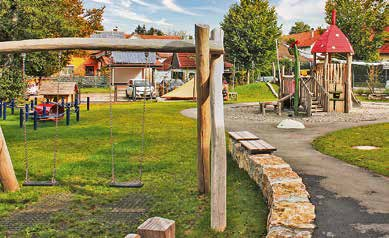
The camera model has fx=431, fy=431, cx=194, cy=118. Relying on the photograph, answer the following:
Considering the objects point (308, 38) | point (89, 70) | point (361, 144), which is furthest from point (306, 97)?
point (308, 38)

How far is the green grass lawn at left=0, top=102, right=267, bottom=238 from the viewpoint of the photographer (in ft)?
18.6

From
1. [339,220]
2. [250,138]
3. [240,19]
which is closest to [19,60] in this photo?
[250,138]

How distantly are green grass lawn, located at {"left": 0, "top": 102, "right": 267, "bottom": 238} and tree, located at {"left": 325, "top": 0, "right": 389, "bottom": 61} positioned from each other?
137 ft

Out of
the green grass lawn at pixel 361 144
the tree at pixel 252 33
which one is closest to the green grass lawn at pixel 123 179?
the green grass lawn at pixel 361 144

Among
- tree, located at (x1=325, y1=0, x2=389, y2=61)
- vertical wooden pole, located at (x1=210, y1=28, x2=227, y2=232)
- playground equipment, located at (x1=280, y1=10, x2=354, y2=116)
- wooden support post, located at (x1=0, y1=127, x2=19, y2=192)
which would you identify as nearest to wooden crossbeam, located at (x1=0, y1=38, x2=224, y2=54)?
vertical wooden pole, located at (x1=210, y1=28, x2=227, y2=232)

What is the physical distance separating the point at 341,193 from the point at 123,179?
12.9 ft

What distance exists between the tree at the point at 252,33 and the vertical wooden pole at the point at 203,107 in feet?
143

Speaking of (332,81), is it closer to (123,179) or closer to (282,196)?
(123,179)

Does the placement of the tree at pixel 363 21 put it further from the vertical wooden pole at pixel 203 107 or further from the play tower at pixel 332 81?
the vertical wooden pole at pixel 203 107

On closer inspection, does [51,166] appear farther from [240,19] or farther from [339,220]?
[240,19]

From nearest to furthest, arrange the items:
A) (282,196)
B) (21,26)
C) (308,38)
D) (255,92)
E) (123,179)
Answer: (282,196)
(123,179)
(21,26)
(255,92)
(308,38)

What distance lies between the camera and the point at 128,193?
7457 millimetres

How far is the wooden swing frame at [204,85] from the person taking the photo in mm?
5578

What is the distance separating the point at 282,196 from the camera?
5465 mm
